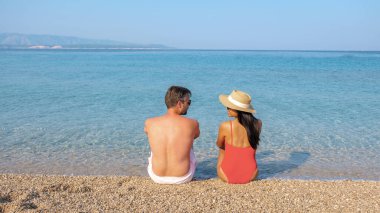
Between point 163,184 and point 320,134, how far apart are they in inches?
194

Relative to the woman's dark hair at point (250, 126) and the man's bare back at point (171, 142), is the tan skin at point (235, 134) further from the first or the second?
the man's bare back at point (171, 142)

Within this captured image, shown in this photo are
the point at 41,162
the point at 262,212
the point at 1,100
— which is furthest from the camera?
the point at 1,100

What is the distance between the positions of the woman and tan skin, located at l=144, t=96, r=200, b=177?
0.51m

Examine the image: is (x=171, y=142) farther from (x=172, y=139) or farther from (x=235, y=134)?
(x=235, y=134)

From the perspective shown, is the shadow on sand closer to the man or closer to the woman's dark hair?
the man

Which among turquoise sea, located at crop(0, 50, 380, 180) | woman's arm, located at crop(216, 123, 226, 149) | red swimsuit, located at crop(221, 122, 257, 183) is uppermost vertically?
woman's arm, located at crop(216, 123, 226, 149)

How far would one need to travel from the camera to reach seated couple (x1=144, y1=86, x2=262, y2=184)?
206 inches

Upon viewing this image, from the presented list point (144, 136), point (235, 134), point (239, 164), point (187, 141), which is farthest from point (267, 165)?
point (144, 136)

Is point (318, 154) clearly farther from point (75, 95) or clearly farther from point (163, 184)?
point (75, 95)

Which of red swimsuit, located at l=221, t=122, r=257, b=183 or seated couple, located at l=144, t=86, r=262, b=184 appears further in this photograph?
red swimsuit, located at l=221, t=122, r=257, b=183

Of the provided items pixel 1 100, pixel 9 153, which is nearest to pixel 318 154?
pixel 9 153

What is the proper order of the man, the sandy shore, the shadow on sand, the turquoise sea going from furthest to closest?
the turquoise sea, the shadow on sand, the man, the sandy shore

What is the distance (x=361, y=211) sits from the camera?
4410 mm

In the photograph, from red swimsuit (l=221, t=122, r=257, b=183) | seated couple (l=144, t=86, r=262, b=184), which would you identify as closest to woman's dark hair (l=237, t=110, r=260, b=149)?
seated couple (l=144, t=86, r=262, b=184)
